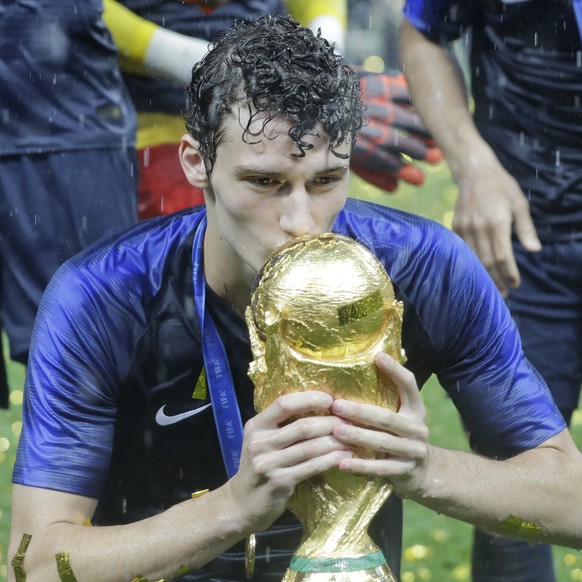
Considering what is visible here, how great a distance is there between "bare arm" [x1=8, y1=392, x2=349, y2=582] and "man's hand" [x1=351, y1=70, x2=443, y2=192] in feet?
6.95

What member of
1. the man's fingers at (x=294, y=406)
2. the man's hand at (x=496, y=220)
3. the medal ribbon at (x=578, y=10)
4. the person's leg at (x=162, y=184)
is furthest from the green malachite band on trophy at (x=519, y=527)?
the person's leg at (x=162, y=184)

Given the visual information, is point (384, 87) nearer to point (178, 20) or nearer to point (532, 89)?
point (532, 89)

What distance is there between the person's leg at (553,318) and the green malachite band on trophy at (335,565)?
1963 mm

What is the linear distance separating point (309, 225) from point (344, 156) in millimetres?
203

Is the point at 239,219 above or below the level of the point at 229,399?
above

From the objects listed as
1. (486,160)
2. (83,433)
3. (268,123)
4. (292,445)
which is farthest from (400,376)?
(486,160)

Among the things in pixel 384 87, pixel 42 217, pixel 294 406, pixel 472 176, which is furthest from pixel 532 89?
pixel 294 406

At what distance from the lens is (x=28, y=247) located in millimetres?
4691

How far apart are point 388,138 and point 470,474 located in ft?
6.92

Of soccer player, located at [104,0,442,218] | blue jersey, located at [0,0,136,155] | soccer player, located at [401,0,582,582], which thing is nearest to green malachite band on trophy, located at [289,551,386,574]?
soccer player, located at [401,0,582,582]

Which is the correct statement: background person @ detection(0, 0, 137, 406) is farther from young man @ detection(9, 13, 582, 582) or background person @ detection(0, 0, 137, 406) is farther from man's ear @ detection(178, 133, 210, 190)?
man's ear @ detection(178, 133, 210, 190)

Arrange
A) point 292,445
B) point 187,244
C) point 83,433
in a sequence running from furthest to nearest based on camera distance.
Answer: point 187,244, point 83,433, point 292,445

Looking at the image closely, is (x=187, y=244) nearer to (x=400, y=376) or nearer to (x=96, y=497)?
(x=96, y=497)

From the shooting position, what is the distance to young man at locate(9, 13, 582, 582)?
9.68 feet
